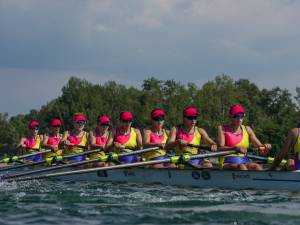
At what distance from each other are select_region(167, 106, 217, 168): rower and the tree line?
119ft

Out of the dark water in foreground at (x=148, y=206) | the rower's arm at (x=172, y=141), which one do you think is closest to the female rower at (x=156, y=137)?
the rower's arm at (x=172, y=141)

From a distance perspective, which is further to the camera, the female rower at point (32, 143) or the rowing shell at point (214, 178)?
the female rower at point (32, 143)

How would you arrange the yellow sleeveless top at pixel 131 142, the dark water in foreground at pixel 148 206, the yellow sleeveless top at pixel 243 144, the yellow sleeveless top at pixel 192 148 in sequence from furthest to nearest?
the yellow sleeveless top at pixel 131 142 < the yellow sleeveless top at pixel 192 148 < the yellow sleeveless top at pixel 243 144 < the dark water in foreground at pixel 148 206

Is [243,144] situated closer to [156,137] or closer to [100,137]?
[156,137]

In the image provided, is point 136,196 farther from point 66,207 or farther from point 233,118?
point 233,118

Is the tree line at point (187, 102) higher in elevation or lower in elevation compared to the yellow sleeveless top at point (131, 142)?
higher

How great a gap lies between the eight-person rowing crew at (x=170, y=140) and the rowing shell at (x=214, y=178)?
0.38 metres

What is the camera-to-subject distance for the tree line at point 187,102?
68562mm

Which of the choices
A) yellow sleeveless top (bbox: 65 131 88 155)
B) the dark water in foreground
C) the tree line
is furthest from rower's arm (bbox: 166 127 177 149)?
the tree line

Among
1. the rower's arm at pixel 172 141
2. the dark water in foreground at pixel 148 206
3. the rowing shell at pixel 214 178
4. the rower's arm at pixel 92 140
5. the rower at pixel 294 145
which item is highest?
the rower's arm at pixel 92 140

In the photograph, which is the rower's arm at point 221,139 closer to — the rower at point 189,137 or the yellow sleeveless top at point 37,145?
the rower at point 189,137

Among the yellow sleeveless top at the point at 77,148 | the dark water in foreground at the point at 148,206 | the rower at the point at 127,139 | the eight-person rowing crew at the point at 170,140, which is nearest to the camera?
the dark water in foreground at the point at 148,206

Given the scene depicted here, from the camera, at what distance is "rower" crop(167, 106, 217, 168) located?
1611cm

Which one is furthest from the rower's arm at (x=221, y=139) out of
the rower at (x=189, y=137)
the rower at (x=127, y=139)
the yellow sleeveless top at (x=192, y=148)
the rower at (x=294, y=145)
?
the rower at (x=127, y=139)
